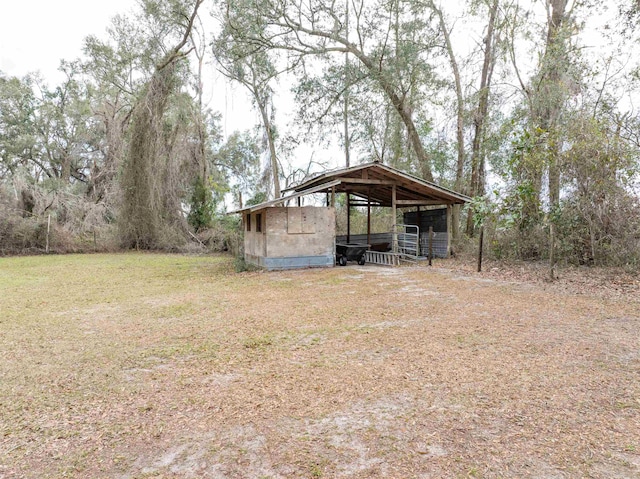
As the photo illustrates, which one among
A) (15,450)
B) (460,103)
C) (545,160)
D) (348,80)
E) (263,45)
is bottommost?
(15,450)

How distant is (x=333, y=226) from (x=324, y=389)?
896 cm

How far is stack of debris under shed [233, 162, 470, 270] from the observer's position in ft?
37.3

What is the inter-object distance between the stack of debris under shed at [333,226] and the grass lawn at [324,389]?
482 cm

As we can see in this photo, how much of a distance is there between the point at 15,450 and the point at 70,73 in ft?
107

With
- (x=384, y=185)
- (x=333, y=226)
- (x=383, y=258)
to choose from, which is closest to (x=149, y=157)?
(x=333, y=226)

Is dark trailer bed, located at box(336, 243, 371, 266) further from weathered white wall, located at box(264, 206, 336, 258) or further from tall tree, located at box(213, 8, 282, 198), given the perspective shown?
tall tree, located at box(213, 8, 282, 198)

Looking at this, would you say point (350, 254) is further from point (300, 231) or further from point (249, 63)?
point (249, 63)

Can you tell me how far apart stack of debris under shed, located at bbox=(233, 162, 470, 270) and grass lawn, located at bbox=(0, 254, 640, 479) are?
4821 millimetres

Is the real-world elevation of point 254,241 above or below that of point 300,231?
below

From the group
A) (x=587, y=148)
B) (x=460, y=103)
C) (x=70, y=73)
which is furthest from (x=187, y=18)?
(x=587, y=148)

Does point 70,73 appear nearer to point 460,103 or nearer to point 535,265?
point 460,103

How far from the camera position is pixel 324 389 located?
3215mm

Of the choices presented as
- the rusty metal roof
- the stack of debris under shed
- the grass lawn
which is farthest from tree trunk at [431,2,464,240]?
the grass lawn

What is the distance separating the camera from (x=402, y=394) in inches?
122
